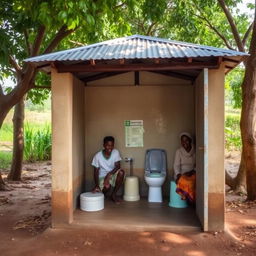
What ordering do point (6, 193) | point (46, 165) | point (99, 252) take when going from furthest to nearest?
1. point (46, 165)
2. point (6, 193)
3. point (99, 252)

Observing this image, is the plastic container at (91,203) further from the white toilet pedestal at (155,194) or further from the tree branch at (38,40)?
the tree branch at (38,40)

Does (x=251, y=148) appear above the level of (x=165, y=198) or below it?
above

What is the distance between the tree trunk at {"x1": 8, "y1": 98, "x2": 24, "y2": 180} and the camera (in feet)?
33.8

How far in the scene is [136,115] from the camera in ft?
24.4

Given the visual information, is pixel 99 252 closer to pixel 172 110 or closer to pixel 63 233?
pixel 63 233


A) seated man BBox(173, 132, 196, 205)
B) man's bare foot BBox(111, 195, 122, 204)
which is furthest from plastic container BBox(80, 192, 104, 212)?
seated man BBox(173, 132, 196, 205)

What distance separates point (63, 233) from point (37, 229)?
612 mm

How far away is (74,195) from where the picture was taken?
A: 244 inches

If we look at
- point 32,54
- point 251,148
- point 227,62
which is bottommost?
point 251,148

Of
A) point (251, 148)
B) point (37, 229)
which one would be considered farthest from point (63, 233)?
point (251, 148)

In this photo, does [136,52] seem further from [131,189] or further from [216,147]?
[131,189]

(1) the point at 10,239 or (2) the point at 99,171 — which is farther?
(2) the point at 99,171

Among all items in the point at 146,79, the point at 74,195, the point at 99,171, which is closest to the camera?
the point at 74,195

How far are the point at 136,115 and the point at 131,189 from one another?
1555 mm
